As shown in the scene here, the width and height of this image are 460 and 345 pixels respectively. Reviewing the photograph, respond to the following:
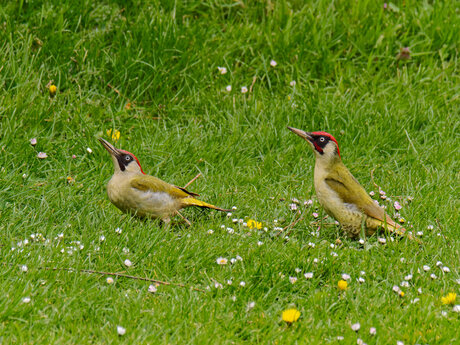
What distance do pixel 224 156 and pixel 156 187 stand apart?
3.91 ft

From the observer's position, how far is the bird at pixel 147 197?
17.6ft

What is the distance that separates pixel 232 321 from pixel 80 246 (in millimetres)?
1204

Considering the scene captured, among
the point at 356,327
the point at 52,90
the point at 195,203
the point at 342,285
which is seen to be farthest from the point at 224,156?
the point at 356,327

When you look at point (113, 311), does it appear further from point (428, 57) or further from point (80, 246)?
point (428, 57)

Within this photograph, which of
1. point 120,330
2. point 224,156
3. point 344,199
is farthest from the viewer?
point 224,156

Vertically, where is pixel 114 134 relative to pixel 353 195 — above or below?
below

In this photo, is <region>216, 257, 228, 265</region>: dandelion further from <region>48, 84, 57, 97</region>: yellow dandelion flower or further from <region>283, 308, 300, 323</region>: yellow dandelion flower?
<region>48, 84, 57, 97</region>: yellow dandelion flower

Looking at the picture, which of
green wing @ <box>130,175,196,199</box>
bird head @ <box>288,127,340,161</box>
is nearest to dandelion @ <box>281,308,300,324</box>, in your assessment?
green wing @ <box>130,175,196,199</box>

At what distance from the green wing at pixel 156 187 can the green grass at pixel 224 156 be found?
249 mm

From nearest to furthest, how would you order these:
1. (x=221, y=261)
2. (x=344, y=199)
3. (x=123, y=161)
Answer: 1. (x=221, y=261)
2. (x=344, y=199)
3. (x=123, y=161)

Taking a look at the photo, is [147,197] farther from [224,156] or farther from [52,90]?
[52,90]

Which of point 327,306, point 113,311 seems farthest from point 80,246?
point 327,306

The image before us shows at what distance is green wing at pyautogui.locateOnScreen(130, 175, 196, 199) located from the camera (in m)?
5.44

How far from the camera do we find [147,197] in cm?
542
